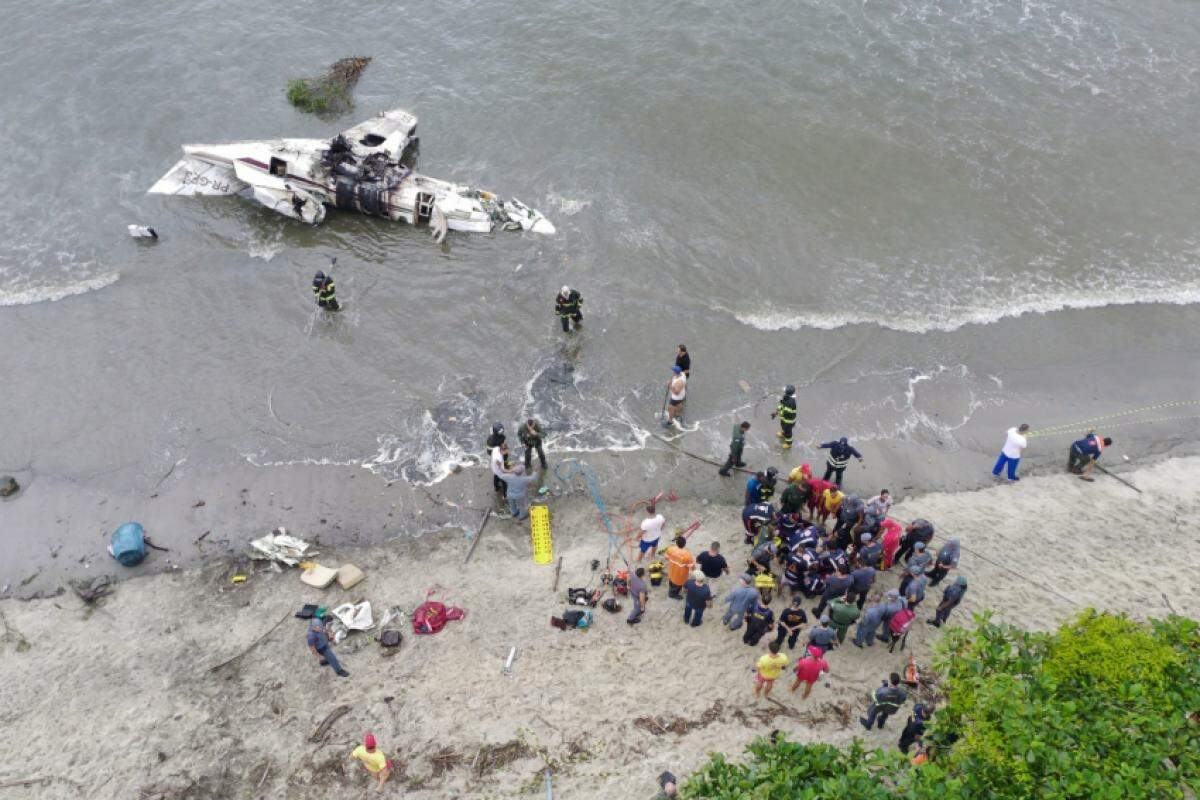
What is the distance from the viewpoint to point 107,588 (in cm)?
1390

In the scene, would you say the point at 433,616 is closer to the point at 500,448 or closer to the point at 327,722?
the point at 327,722

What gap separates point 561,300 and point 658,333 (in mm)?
2689

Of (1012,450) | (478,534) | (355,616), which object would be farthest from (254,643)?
(1012,450)

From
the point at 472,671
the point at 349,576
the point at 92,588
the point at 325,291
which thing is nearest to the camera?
the point at 472,671

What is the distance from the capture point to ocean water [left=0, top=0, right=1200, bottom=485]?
17.4 metres

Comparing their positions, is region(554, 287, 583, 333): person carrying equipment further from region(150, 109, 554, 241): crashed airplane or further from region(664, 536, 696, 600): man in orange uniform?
region(664, 536, 696, 600): man in orange uniform

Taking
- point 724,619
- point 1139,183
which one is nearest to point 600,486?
point 724,619

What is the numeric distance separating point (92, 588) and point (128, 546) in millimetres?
983

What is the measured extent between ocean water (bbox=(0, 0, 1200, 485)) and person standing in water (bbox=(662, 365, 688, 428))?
21.5 inches

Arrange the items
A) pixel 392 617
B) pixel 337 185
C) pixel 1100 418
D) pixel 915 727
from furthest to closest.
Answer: pixel 337 185 → pixel 1100 418 → pixel 392 617 → pixel 915 727

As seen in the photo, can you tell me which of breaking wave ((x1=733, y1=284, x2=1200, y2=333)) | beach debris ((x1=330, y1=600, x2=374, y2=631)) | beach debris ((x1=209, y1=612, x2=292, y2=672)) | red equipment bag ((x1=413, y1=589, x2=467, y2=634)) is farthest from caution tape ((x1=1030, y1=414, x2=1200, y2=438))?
beach debris ((x1=209, y1=612, x2=292, y2=672))

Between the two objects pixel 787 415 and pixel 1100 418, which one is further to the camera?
pixel 1100 418

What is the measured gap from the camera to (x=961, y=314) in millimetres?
19453

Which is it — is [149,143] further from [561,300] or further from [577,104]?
[561,300]
